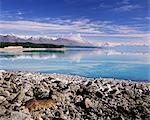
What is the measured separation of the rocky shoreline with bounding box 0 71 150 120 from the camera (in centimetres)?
535

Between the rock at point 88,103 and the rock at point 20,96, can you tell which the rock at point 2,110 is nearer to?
Result: the rock at point 20,96

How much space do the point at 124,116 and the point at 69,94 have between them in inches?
34.5

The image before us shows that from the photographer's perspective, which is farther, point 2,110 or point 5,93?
point 5,93

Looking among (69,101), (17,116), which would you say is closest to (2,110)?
(17,116)

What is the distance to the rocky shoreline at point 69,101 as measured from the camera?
5346 millimetres

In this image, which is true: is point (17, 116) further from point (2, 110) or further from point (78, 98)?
point (78, 98)

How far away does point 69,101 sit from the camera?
569 centimetres

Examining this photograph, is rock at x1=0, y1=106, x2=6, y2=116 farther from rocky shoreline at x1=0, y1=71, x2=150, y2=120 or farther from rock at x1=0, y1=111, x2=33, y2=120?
rock at x1=0, y1=111, x2=33, y2=120

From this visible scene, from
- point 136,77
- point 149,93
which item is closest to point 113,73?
point 136,77

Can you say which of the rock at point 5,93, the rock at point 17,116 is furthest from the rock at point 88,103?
the rock at point 5,93

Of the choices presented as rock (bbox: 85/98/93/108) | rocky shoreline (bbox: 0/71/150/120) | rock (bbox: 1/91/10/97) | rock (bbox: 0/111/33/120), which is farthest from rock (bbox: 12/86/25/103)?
rock (bbox: 85/98/93/108)

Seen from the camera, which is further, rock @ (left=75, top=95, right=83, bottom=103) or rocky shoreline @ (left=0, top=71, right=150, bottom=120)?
rock @ (left=75, top=95, right=83, bottom=103)

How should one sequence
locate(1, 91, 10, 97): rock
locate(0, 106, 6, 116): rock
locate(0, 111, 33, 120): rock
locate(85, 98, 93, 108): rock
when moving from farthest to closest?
locate(1, 91, 10, 97): rock, locate(85, 98, 93, 108): rock, locate(0, 106, 6, 116): rock, locate(0, 111, 33, 120): rock

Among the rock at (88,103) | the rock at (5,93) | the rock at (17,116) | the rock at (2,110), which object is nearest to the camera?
the rock at (17,116)
